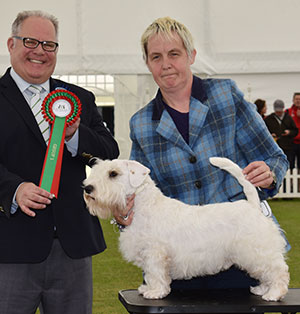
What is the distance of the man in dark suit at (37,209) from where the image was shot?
280 centimetres

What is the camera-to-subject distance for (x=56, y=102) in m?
2.81

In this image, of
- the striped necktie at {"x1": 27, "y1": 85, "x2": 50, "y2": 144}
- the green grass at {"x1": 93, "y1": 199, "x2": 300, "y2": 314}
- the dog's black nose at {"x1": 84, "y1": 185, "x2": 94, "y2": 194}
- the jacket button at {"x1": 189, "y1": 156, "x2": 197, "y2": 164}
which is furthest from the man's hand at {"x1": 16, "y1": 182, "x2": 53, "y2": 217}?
the green grass at {"x1": 93, "y1": 199, "x2": 300, "y2": 314}

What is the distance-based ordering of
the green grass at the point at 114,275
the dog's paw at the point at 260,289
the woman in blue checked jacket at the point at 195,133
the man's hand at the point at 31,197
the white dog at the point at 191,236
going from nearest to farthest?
the man's hand at the point at 31,197, the white dog at the point at 191,236, the dog's paw at the point at 260,289, the woman in blue checked jacket at the point at 195,133, the green grass at the point at 114,275

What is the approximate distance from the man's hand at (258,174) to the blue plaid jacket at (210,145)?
0.39 ft

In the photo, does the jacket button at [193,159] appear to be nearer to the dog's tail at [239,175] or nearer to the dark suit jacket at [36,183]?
the dog's tail at [239,175]

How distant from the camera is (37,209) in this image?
9.14 ft

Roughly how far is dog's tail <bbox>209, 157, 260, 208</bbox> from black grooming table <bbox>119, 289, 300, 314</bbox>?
485mm

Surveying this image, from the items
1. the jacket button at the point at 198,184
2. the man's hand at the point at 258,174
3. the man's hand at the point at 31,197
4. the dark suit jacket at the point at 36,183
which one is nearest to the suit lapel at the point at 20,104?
the dark suit jacket at the point at 36,183

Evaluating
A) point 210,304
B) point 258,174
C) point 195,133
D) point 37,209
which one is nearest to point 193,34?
point 195,133

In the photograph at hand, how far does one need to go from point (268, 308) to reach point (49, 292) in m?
1.13

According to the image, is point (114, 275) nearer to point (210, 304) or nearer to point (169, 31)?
point (210, 304)

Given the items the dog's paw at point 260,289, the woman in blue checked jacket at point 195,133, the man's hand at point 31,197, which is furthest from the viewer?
Result: the woman in blue checked jacket at point 195,133

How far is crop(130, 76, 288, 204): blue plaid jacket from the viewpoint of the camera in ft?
9.89

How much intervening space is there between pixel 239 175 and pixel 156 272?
25.4 inches
